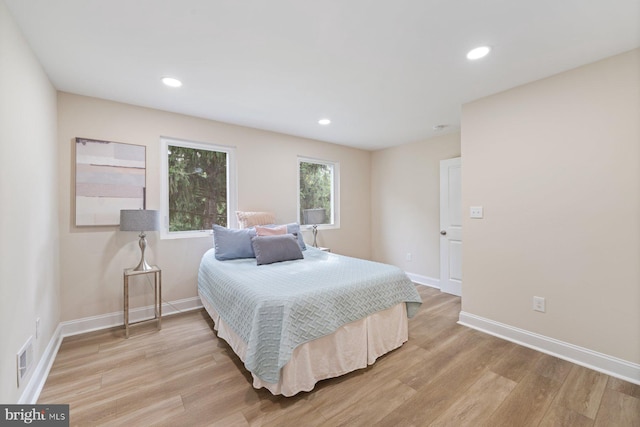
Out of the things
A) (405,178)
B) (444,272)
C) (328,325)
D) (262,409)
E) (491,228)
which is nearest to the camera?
(262,409)

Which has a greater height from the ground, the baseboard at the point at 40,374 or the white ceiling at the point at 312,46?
the white ceiling at the point at 312,46

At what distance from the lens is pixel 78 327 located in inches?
99.9

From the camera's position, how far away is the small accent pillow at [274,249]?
2.65 m

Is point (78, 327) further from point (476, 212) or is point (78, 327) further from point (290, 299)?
point (476, 212)

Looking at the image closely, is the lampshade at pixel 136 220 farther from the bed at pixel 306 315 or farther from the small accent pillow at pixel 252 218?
the small accent pillow at pixel 252 218

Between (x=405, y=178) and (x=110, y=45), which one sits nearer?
(x=110, y=45)

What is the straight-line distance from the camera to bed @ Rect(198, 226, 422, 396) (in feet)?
5.34

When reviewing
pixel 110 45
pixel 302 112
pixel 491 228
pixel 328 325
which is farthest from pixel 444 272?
pixel 110 45

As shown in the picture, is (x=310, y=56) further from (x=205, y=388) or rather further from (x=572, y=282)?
(x=572, y=282)

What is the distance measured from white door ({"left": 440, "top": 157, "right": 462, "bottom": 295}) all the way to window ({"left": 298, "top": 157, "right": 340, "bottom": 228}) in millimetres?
1712

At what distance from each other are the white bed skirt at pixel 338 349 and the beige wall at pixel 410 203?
211cm

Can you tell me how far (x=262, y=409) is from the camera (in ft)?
5.22

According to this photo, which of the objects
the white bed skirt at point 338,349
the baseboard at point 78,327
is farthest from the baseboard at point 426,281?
the baseboard at point 78,327

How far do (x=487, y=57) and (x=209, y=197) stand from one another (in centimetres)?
320
